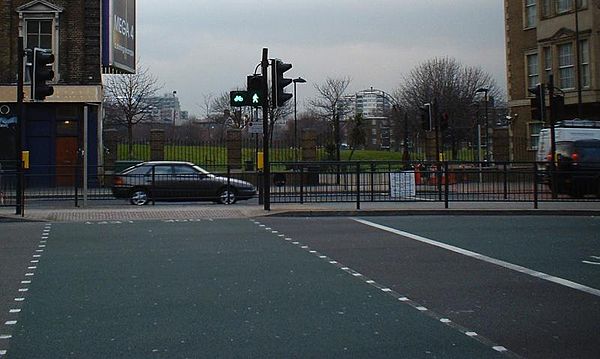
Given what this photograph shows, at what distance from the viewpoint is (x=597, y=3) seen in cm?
3231

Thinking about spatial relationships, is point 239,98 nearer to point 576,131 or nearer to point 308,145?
point 576,131

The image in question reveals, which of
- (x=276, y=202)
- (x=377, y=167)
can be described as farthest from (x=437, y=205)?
(x=276, y=202)

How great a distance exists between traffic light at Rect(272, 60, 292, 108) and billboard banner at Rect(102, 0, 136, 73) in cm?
1865

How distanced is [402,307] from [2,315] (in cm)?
421

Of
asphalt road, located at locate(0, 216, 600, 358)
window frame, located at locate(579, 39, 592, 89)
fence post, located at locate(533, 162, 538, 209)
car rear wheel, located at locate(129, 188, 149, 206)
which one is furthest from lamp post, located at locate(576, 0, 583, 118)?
car rear wheel, located at locate(129, 188, 149, 206)

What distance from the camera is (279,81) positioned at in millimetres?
19297

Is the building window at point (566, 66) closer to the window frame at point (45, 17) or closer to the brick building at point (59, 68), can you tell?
the brick building at point (59, 68)

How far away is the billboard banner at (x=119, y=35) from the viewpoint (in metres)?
35.6

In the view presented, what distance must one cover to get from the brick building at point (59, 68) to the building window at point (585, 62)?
74.5 ft

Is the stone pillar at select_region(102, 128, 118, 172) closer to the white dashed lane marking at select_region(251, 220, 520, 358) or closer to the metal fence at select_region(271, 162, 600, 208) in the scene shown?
the metal fence at select_region(271, 162, 600, 208)

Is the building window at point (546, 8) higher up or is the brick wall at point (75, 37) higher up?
the building window at point (546, 8)

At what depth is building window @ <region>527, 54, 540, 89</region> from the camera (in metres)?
38.8

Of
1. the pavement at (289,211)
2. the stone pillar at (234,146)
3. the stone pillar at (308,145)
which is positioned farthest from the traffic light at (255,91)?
the stone pillar at (308,145)

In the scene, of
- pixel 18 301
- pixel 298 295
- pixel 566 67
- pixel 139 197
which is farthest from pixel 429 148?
pixel 18 301
